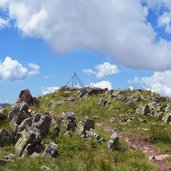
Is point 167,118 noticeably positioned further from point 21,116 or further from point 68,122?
point 21,116

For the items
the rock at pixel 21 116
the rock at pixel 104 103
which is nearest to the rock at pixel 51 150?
the rock at pixel 21 116

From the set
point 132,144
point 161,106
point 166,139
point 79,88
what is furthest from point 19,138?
point 79,88

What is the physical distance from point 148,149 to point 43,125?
5799 millimetres

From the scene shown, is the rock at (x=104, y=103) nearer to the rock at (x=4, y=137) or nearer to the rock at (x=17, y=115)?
the rock at (x=17, y=115)

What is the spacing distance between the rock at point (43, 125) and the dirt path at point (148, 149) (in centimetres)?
458

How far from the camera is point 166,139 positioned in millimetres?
25641

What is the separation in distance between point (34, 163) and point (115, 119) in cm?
1457

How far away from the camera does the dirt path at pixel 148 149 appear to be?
2057 cm

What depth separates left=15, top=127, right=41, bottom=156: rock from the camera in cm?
2161

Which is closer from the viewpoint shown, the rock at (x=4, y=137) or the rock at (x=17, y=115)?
the rock at (x=4, y=137)

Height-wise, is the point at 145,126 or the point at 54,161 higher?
the point at 145,126

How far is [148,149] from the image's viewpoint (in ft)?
78.9

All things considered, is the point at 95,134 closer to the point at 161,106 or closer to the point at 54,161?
the point at 54,161

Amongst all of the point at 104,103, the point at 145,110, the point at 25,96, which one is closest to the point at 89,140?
the point at 145,110
